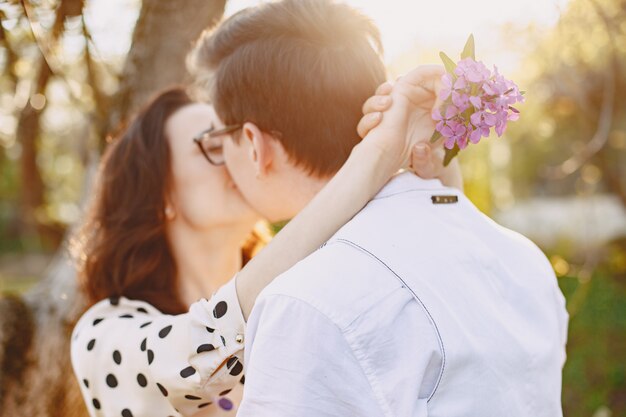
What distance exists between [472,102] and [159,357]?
1.08 m

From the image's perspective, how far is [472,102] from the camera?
1.49 metres

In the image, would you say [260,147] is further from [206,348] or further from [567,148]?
[567,148]

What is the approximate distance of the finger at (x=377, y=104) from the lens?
5.41 feet

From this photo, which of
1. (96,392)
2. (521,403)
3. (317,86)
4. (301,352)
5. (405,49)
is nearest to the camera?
(301,352)

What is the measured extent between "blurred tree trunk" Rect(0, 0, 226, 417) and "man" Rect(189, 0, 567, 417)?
3.78 ft

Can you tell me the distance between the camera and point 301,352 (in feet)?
4.16

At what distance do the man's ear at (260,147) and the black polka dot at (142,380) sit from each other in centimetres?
67

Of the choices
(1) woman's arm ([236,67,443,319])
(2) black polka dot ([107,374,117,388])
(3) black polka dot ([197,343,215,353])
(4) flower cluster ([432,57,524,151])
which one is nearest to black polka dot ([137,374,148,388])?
(2) black polka dot ([107,374,117,388])

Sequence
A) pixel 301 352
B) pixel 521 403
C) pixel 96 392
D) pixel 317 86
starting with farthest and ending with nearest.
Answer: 1. pixel 96 392
2. pixel 317 86
3. pixel 521 403
4. pixel 301 352

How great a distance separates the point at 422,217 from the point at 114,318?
1.18 m

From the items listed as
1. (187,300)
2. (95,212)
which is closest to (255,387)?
(187,300)

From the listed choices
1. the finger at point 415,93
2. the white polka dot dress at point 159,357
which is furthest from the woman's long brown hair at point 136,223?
the finger at point 415,93

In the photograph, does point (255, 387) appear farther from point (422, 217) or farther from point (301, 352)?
point (422, 217)

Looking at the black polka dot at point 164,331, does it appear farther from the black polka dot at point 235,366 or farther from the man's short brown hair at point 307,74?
the man's short brown hair at point 307,74
